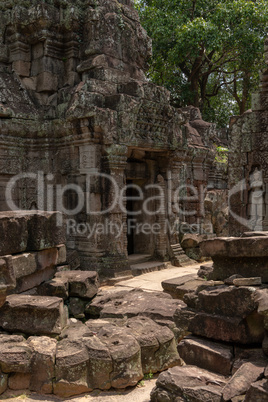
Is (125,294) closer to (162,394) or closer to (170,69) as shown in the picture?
(162,394)

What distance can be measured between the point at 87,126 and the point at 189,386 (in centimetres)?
581

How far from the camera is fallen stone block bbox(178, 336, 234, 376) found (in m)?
3.43

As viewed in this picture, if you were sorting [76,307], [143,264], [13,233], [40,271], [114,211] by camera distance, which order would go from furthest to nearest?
[143,264] → [114,211] → [76,307] → [40,271] → [13,233]

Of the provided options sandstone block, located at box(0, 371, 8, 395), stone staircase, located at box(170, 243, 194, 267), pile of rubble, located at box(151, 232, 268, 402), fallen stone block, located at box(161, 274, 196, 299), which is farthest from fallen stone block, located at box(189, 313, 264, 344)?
stone staircase, located at box(170, 243, 194, 267)

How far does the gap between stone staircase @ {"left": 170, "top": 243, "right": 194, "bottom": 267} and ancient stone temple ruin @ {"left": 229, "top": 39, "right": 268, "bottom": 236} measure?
3054mm

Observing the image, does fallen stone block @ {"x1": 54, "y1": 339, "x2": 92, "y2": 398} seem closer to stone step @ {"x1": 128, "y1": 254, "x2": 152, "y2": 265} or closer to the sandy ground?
the sandy ground

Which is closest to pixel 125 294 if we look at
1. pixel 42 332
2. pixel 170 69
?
pixel 42 332

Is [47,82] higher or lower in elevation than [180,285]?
higher

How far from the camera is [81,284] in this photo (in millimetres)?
5910

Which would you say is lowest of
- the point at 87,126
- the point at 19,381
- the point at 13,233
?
the point at 19,381

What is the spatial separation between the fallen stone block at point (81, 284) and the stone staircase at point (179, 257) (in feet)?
13.7

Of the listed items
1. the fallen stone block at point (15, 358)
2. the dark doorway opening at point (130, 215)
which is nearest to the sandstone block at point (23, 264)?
the fallen stone block at point (15, 358)

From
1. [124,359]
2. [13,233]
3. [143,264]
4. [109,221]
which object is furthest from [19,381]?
[143,264]

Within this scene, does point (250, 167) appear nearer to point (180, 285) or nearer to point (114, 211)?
point (180, 285)
